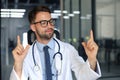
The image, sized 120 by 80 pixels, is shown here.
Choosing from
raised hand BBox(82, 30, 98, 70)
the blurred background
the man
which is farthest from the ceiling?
raised hand BBox(82, 30, 98, 70)

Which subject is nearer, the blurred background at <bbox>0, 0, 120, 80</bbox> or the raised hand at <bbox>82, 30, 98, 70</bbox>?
the raised hand at <bbox>82, 30, 98, 70</bbox>

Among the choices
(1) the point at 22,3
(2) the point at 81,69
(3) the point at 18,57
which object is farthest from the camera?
(1) the point at 22,3

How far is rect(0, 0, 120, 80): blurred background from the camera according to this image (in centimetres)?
599

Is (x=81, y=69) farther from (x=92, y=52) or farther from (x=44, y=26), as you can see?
(x=44, y=26)

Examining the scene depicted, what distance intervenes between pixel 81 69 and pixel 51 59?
21 cm

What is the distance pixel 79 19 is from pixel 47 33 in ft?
13.6

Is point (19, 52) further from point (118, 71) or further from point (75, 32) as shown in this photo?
point (118, 71)

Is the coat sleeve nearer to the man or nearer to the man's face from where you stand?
the man

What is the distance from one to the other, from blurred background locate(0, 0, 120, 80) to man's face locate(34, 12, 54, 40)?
11.0ft

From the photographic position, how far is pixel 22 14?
598 centimetres

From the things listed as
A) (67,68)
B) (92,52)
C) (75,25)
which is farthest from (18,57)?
(75,25)

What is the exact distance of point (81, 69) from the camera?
2154 mm

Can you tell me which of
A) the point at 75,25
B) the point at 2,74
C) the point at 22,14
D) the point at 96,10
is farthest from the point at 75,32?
the point at 2,74

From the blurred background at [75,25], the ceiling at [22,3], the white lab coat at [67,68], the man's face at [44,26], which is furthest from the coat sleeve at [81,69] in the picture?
the ceiling at [22,3]
